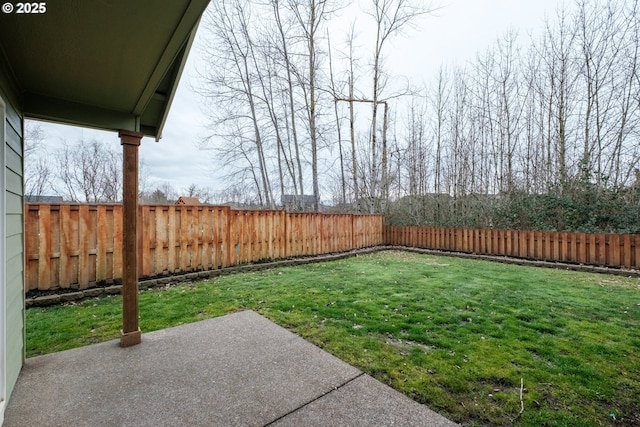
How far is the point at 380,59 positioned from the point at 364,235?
275 inches

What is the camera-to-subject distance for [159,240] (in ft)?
15.9

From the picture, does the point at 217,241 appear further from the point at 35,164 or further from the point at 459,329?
the point at 35,164

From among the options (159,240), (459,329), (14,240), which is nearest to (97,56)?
(14,240)

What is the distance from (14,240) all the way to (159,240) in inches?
115

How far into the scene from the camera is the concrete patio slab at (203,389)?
62.2 inches

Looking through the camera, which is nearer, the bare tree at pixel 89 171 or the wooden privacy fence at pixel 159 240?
the wooden privacy fence at pixel 159 240

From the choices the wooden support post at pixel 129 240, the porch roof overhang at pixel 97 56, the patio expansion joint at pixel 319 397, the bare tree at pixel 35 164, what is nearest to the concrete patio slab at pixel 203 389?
the patio expansion joint at pixel 319 397

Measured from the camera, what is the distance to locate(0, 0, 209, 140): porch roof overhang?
125cm

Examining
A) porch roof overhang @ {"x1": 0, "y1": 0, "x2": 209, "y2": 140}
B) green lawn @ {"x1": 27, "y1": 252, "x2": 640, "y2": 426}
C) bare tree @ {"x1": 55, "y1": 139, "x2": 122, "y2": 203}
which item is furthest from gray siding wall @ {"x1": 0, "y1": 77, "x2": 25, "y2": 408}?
bare tree @ {"x1": 55, "y1": 139, "x2": 122, "y2": 203}

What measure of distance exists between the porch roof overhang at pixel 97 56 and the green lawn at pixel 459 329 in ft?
7.13

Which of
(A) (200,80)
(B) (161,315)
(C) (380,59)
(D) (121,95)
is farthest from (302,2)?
(B) (161,315)

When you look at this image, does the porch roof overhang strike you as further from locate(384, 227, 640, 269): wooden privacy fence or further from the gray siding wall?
locate(384, 227, 640, 269): wooden privacy fence

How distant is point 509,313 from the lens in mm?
3312

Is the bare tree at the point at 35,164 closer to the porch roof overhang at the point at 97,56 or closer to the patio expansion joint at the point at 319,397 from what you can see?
the porch roof overhang at the point at 97,56
